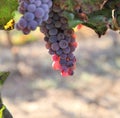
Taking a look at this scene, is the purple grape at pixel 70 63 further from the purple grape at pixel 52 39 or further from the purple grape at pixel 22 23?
the purple grape at pixel 22 23

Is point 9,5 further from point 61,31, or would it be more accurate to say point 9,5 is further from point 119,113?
point 119,113

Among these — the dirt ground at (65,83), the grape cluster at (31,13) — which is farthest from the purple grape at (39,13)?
the dirt ground at (65,83)

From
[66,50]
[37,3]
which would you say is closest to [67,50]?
[66,50]

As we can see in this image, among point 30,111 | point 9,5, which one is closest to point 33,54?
point 30,111

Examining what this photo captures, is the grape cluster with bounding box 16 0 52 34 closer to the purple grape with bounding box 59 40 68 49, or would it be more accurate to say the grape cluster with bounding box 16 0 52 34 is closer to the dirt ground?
the purple grape with bounding box 59 40 68 49

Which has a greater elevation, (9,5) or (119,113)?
(9,5)
